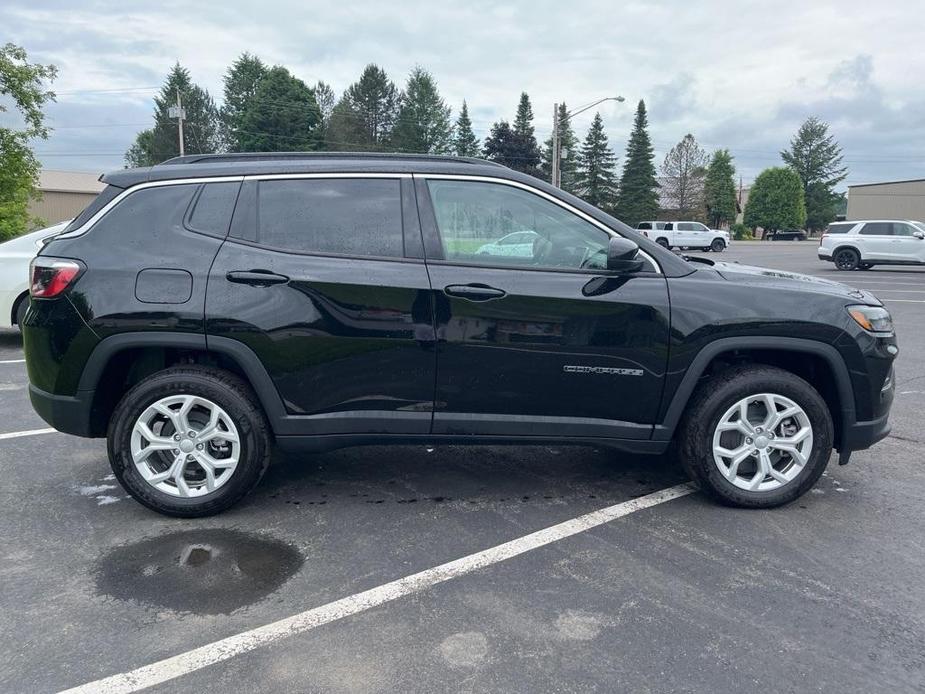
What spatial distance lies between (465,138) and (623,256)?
3016 inches

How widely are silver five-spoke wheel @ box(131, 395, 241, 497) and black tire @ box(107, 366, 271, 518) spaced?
0.10ft

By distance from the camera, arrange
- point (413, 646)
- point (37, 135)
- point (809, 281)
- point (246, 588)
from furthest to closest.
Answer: point (37, 135) < point (809, 281) < point (246, 588) < point (413, 646)

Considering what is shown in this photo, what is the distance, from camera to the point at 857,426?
393 cm

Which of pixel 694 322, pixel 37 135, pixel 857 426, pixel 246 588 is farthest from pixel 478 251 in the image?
pixel 37 135

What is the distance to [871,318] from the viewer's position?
3932 millimetres

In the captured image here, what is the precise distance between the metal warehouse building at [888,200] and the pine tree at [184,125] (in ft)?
206

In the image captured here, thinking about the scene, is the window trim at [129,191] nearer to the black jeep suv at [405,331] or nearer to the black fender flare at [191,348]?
the black jeep suv at [405,331]

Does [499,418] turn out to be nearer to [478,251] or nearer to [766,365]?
[478,251]

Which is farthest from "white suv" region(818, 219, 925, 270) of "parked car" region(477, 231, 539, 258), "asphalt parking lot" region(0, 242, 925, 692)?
"parked car" region(477, 231, 539, 258)

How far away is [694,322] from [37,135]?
17049 millimetres

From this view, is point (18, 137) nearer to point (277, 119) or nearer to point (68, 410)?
point (68, 410)

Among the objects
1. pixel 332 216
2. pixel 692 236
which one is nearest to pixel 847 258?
pixel 692 236

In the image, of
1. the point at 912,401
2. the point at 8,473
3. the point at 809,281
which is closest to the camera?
the point at 809,281

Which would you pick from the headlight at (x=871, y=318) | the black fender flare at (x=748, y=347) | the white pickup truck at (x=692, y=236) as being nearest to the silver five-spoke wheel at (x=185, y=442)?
the black fender flare at (x=748, y=347)
